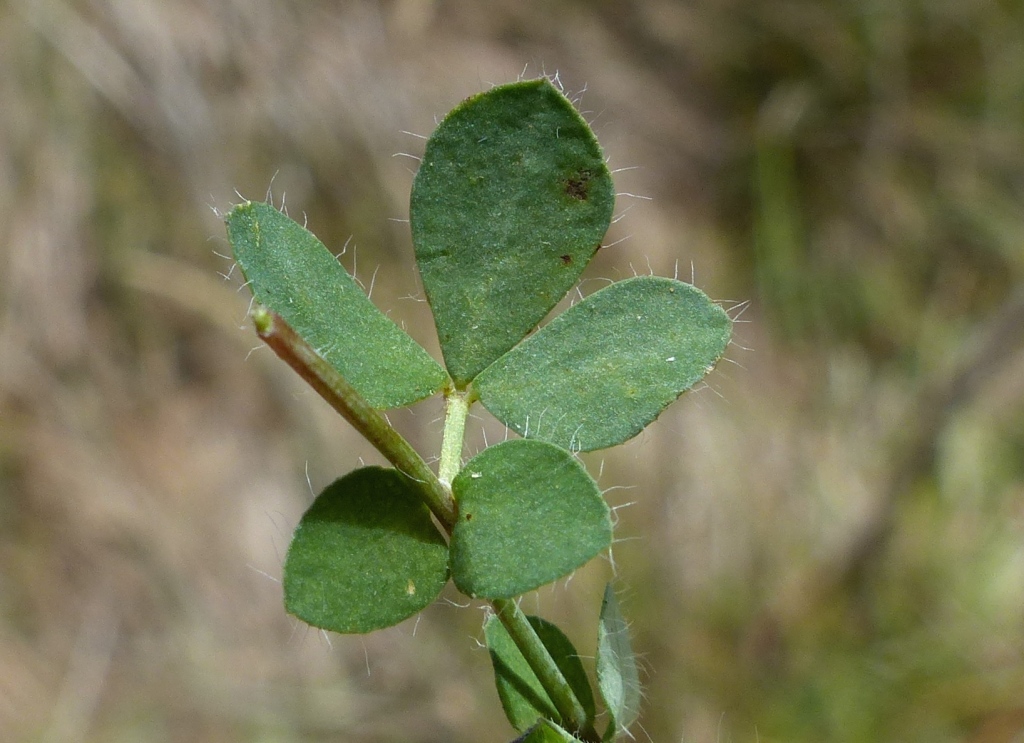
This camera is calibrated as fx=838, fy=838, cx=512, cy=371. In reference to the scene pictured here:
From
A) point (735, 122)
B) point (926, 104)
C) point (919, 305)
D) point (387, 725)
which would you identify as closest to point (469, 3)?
point (735, 122)

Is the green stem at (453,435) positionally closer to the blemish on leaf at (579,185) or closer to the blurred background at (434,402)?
the blemish on leaf at (579,185)

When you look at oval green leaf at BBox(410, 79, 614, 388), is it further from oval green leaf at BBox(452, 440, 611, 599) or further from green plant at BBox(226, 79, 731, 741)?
oval green leaf at BBox(452, 440, 611, 599)

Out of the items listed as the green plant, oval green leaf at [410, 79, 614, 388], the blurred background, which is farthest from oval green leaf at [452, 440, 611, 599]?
the blurred background

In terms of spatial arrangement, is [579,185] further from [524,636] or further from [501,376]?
[524,636]

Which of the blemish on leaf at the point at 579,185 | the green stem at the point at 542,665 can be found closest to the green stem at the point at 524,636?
the green stem at the point at 542,665

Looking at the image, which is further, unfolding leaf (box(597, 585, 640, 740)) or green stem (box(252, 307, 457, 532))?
unfolding leaf (box(597, 585, 640, 740))

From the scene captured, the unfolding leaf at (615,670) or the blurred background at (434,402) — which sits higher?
the unfolding leaf at (615,670)
